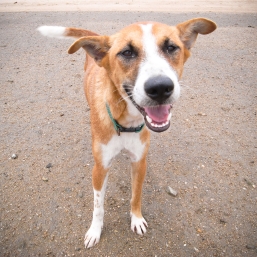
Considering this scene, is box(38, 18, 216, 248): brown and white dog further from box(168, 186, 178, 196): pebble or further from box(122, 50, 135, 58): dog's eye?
box(168, 186, 178, 196): pebble

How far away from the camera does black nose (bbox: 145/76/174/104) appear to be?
62.9 inches

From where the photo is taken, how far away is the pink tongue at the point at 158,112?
6.16 feet

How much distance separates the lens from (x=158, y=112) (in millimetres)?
1913

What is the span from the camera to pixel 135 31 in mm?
1867

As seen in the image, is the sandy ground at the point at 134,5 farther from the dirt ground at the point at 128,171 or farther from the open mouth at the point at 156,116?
the open mouth at the point at 156,116

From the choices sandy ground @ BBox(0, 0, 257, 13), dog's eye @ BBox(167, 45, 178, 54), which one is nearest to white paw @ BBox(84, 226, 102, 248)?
dog's eye @ BBox(167, 45, 178, 54)

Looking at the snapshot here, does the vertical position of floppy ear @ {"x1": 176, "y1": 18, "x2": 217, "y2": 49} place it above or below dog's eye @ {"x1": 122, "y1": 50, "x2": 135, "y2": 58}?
above

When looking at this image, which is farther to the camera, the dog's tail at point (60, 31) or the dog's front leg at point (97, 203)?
the dog's tail at point (60, 31)

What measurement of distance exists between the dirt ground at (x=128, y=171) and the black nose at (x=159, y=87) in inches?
59.6

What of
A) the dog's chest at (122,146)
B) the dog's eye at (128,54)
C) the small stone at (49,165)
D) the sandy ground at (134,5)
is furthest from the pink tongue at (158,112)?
the sandy ground at (134,5)

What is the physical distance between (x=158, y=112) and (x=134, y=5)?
9.34 m

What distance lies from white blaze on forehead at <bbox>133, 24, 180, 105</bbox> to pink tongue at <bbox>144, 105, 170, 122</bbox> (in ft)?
0.61

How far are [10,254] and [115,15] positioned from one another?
26.4 feet

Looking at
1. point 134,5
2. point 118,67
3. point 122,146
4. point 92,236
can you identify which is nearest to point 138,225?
point 92,236
